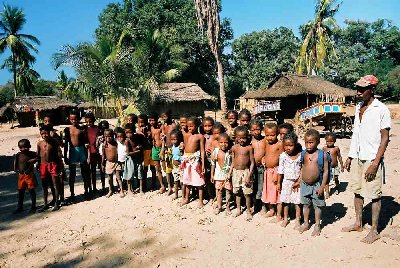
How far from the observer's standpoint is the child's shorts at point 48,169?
5715mm

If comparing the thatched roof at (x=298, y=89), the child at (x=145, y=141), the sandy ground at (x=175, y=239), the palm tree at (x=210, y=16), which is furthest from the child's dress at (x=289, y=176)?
the palm tree at (x=210, y=16)

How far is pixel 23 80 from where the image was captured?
3475 cm

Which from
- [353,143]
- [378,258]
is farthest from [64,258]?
[353,143]

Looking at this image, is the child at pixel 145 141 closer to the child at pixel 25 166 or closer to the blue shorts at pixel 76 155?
the blue shorts at pixel 76 155

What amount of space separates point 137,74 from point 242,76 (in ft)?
75.4

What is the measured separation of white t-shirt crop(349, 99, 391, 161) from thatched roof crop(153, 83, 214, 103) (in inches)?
752

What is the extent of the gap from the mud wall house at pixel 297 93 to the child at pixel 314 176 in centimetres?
1606

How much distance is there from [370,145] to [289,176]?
1.09 meters

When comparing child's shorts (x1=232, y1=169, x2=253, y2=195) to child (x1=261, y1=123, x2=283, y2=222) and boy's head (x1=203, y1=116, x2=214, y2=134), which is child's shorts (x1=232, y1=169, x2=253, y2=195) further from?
boy's head (x1=203, y1=116, x2=214, y2=134)

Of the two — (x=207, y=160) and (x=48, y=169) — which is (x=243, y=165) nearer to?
(x=207, y=160)

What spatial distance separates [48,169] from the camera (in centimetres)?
572

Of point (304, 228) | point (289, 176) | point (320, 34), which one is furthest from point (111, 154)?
point (320, 34)

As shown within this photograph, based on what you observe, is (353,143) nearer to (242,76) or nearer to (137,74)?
(137,74)

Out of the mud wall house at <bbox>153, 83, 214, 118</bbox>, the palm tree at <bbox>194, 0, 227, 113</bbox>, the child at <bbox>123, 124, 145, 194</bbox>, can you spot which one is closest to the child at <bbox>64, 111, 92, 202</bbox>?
the child at <bbox>123, 124, 145, 194</bbox>
